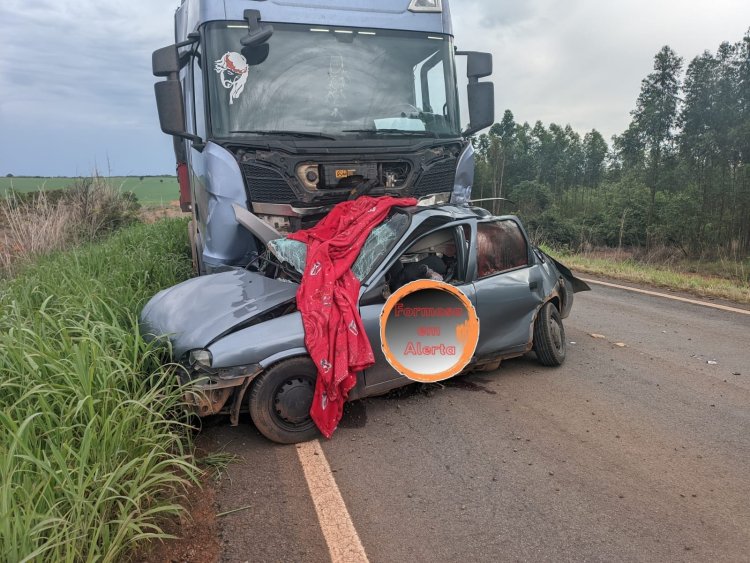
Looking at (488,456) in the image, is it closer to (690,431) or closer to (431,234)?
(690,431)

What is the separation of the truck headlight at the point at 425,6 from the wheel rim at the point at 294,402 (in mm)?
4458

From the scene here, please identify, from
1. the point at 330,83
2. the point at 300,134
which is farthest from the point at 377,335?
the point at 330,83

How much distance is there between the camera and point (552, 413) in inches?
169

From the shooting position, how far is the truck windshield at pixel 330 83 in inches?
221

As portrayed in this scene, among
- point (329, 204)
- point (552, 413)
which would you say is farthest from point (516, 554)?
point (329, 204)

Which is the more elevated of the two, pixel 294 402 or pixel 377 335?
pixel 377 335

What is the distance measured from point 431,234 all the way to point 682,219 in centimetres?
3395

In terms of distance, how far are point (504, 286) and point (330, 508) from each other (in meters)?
2.55

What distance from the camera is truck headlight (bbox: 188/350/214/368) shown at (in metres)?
3.63

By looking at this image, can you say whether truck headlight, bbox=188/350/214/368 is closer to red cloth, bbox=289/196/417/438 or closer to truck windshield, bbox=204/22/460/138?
red cloth, bbox=289/196/417/438

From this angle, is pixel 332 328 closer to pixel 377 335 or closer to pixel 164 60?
pixel 377 335

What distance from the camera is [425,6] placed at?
6.37m

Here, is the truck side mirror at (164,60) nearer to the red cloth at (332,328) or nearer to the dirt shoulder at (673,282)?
the red cloth at (332,328)

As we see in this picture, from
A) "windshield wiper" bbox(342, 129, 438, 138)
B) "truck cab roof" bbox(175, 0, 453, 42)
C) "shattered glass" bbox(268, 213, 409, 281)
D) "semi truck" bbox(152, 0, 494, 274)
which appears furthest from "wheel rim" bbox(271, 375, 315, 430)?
"truck cab roof" bbox(175, 0, 453, 42)
